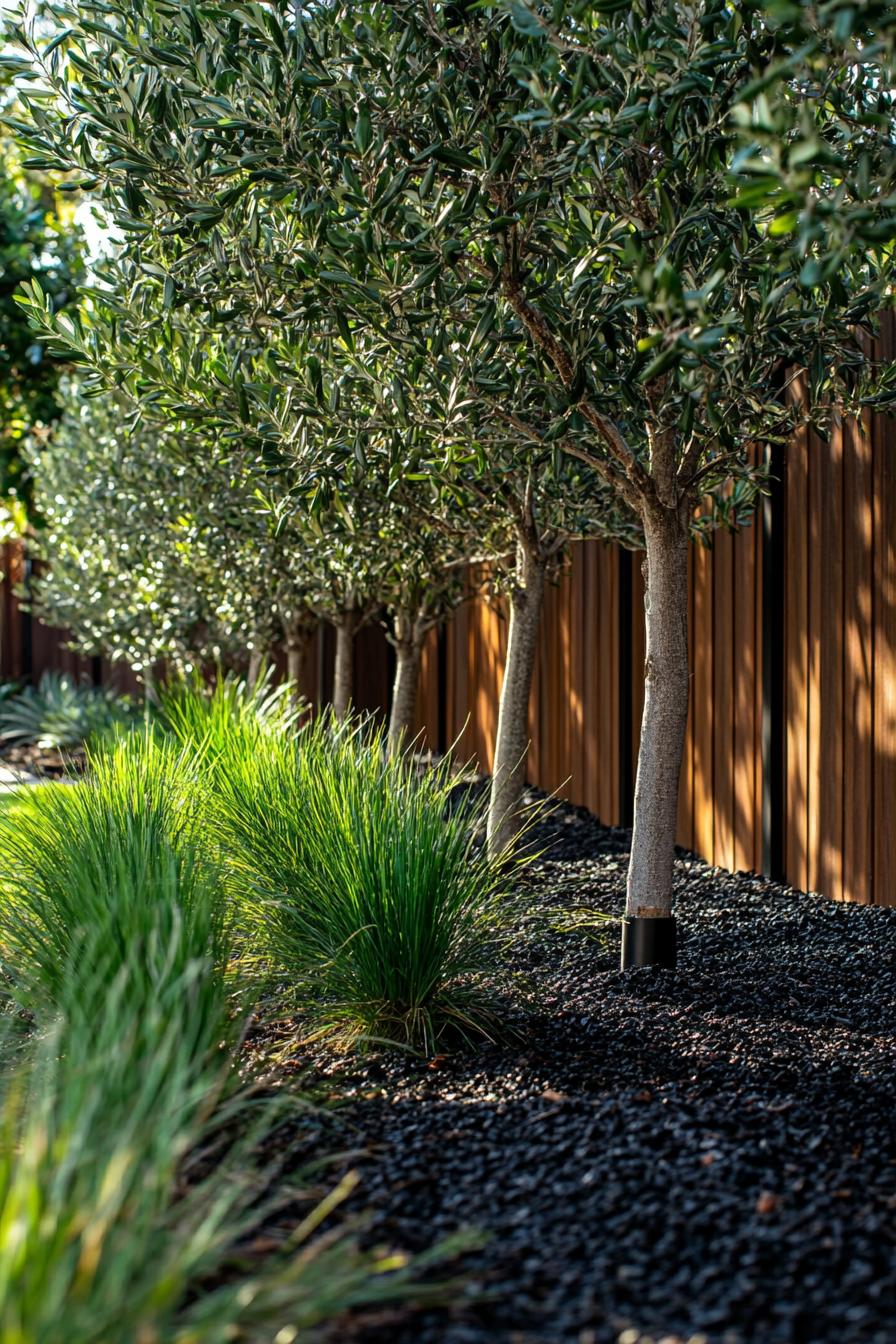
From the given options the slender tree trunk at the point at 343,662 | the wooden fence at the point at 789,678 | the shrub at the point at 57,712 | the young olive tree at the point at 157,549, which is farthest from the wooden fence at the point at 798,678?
the shrub at the point at 57,712

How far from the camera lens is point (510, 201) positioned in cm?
377

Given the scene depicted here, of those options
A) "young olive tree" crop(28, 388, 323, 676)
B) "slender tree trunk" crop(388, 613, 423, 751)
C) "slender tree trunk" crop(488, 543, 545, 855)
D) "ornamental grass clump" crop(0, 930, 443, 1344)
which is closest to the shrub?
"young olive tree" crop(28, 388, 323, 676)

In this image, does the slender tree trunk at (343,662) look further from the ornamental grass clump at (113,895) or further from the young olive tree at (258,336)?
the ornamental grass clump at (113,895)

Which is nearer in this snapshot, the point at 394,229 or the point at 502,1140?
the point at 502,1140

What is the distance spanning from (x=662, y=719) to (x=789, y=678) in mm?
1614

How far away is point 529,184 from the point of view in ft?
12.4

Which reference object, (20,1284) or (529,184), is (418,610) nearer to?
(529,184)

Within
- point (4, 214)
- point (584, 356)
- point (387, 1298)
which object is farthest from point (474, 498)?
point (4, 214)

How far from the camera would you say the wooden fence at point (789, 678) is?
5152 mm

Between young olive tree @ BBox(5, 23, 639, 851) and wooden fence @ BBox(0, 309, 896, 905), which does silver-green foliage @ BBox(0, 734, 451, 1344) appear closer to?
young olive tree @ BBox(5, 23, 639, 851)

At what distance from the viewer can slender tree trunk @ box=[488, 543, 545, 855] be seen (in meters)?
6.02

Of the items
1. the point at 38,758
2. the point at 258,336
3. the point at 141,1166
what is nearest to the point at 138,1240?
the point at 141,1166

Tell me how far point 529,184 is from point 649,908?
7.10 ft

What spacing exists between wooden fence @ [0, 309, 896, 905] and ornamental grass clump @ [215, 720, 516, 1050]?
3.25ft
